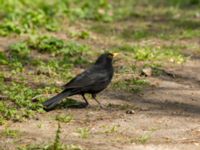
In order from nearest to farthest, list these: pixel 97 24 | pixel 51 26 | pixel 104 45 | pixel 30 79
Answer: pixel 30 79 < pixel 104 45 < pixel 51 26 < pixel 97 24

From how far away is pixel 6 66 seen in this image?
1105 centimetres

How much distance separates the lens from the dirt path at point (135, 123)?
7.31 metres

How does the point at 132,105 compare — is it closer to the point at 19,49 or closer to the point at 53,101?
the point at 53,101

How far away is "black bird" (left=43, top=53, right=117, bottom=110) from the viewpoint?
8562 mm

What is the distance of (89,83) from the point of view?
8742 mm

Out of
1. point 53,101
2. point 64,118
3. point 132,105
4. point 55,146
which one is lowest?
point 132,105

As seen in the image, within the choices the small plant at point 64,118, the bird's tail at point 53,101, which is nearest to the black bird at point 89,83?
→ the bird's tail at point 53,101

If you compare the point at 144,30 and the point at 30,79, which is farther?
the point at 144,30

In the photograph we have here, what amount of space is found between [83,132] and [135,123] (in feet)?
2.72

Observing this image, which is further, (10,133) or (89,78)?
(89,78)

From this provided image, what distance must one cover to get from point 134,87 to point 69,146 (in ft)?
10.3

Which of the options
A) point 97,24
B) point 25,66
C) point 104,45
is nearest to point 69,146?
point 25,66

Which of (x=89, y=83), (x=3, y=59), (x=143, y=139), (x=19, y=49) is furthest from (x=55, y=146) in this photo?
(x=19, y=49)

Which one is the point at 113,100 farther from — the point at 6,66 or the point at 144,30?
the point at 144,30
